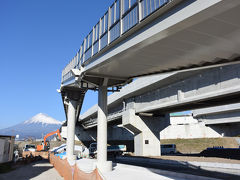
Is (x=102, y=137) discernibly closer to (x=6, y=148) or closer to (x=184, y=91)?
(x=184, y=91)

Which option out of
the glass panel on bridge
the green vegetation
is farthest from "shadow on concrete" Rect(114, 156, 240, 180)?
the green vegetation

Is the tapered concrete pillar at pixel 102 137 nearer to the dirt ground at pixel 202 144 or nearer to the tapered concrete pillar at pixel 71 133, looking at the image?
the tapered concrete pillar at pixel 71 133

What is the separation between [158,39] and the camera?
7.81m

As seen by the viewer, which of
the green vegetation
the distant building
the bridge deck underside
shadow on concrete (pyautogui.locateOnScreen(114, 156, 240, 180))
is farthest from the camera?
the green vegetation

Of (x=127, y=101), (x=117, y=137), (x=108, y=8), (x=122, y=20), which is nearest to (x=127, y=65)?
(x=122, y=20)

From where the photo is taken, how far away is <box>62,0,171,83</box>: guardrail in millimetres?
7980

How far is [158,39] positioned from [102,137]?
9.77m

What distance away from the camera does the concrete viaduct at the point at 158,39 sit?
6191 millimetres

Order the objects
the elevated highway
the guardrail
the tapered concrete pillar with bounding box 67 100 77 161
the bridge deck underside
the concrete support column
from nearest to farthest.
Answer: the bridge deck underside, the guardrail, the elevated highway, the tapered concrete pillar with bounding box 67 100 77 161, the concrete support column

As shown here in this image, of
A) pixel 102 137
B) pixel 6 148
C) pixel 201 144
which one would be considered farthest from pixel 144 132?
pixel 201 144

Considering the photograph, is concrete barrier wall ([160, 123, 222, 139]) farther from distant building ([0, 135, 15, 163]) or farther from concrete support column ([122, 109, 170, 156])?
distant building ([0, 135, 15, 163])

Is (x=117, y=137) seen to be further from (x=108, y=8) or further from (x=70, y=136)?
(x=108, y=8)

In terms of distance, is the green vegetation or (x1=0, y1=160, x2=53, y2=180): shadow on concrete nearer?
(x1=0, y1=160, x2=53, y2=180): shadow on concrete

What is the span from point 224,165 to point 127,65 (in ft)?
38.7
